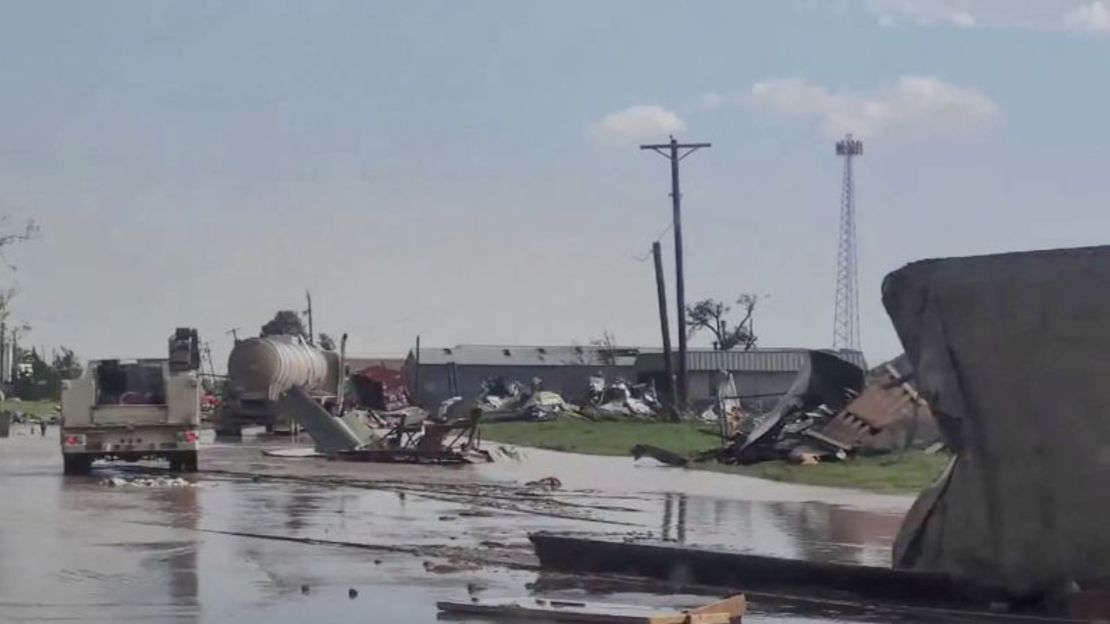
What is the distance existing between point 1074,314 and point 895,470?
21.4 meters

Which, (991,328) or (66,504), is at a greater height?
(991,328)

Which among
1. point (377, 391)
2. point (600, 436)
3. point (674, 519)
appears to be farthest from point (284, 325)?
point (674, 519)

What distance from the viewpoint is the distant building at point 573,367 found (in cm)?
10131

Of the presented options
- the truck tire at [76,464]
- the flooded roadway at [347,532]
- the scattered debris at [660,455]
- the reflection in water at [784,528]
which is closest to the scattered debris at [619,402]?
the scattered debris at [660,455]

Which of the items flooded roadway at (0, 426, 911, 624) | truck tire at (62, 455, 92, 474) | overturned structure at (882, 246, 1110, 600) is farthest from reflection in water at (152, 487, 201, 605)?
overturned structure at (882, 246, 1110, 600)

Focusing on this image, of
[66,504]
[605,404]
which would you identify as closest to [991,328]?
[66,504]

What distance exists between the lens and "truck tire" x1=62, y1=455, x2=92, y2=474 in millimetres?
29953

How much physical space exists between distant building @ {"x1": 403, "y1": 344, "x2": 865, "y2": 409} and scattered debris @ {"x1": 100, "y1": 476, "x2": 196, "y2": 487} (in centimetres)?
6638

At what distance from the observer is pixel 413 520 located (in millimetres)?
20547

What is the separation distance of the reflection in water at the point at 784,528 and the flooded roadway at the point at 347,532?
0.12 feet

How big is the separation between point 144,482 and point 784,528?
11303 millimetres

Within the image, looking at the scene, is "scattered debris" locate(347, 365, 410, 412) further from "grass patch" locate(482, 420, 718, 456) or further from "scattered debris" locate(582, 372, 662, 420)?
"grass patch" locate(482, 420, 718, 456)

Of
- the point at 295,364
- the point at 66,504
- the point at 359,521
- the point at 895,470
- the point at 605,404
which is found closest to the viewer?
the point at 359,521

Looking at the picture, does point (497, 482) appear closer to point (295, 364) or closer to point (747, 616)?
point (747, 616)
